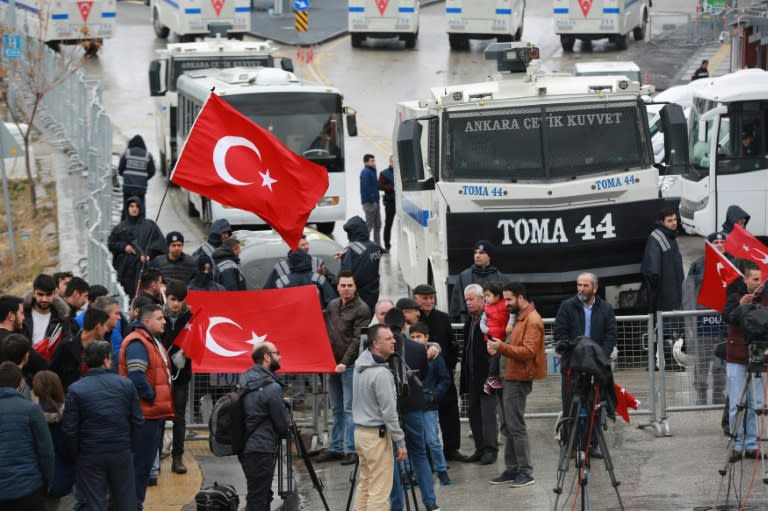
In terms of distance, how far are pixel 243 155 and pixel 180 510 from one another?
11.1 feet

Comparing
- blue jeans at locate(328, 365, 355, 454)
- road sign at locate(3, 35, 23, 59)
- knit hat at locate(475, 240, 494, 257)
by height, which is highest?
road sign at locate(3, 35, 23, 59)

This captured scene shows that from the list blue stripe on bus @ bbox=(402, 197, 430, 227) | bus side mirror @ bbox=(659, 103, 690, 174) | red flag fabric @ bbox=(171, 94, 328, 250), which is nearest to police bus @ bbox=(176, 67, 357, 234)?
blue stripe on bus @ bbox=(402, 197, 430, 227)

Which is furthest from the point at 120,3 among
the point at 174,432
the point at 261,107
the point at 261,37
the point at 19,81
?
the point at 174,432

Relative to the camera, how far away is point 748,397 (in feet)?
43.6

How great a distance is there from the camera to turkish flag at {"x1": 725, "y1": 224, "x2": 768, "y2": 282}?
552 inches

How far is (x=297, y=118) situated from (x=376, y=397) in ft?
46.8

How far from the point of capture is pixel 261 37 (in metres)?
49.1

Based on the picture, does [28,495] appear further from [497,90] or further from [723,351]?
[497,90]

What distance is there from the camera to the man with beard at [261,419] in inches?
460

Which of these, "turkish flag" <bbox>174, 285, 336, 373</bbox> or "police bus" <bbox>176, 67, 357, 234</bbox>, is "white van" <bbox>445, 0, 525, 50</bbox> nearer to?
"police bus" <bbox>176, 67, 357, 234</bbox>

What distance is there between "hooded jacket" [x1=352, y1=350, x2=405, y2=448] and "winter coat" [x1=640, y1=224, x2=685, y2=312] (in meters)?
5.66

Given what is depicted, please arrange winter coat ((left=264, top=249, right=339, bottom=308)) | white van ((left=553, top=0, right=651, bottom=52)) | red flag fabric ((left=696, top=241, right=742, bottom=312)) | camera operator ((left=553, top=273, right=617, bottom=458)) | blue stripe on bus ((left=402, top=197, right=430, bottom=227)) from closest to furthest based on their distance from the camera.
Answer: red flag fabric ((left=696, top=241, right=742, bottom=312)) → camera operator ((left=553, top=273, right=617, bottom=458)) → winter coat ((left=264, top=249, right=339, bottom=308)) → blue stripe on bus ((left=402, top=197, right=430, bottom=227)) → white van ((left=553, top=0, right=651, bottom=52))

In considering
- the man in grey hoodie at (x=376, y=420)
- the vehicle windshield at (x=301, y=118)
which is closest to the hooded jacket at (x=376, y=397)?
the man in grey hoodie at (x=376, y=420)

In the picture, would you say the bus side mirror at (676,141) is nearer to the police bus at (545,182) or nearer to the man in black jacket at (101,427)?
the police bus at (545,182)
